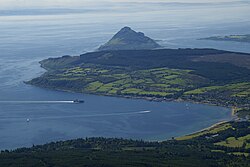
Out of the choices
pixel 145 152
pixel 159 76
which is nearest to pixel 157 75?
pixel 159 76

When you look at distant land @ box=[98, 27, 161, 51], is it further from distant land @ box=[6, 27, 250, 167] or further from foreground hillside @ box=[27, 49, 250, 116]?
foreground hillside @ box=[27, 49, 250, 116]

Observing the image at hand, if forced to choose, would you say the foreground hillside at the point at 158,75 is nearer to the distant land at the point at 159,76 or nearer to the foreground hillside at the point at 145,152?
the distant land at the point at 159,76

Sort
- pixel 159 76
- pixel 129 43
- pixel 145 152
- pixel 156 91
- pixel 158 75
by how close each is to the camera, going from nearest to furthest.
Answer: pixel 145 152
pixel 156 91
pixel 159 76
pixel 158 75
pixel 129 43

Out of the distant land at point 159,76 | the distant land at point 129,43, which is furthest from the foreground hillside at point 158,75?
the distant land at point 129,43

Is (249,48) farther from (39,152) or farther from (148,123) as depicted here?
(39,152)

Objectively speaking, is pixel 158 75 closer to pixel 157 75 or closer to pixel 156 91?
pixel 157 75

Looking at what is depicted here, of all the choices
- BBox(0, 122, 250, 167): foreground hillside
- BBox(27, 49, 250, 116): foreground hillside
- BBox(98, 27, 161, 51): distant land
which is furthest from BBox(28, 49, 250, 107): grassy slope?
BBox(98, 27, 161, 51): distant land
